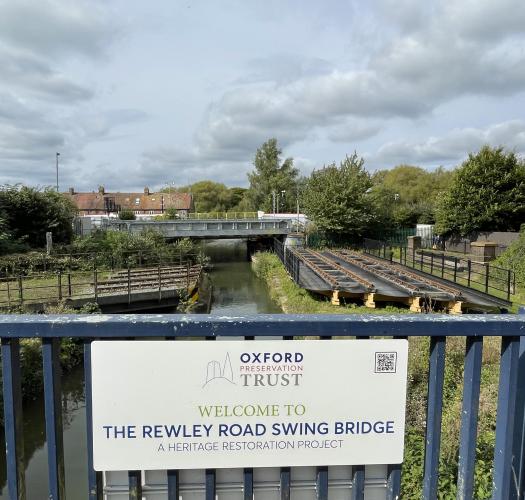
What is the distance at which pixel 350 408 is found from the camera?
73.7 inches

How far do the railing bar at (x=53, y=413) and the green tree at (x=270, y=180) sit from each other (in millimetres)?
58859

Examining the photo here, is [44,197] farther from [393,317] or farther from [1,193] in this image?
[393,317]

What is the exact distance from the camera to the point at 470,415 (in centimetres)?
187

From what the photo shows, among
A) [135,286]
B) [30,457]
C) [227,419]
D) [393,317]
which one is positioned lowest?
[30,457]

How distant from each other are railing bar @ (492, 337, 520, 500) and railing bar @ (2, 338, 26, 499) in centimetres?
210

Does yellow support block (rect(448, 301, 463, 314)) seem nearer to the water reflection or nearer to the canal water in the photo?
the canal water

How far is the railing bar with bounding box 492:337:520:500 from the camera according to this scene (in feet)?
6.01

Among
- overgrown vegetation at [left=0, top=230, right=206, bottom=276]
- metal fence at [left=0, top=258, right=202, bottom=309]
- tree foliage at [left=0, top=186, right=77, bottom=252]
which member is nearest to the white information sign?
metal fence at [left=0, top=258, right=202, bottom=309]

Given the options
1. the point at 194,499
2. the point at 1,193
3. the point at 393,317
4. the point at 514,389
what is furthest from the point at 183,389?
the point at 1,193

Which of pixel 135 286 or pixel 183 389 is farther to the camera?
pixel 135 286

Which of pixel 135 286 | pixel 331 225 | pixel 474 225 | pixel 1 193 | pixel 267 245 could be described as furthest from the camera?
pixel 267 245

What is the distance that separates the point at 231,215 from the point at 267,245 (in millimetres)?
12698

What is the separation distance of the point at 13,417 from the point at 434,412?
1.83 metres

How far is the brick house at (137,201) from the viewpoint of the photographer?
247 ft
